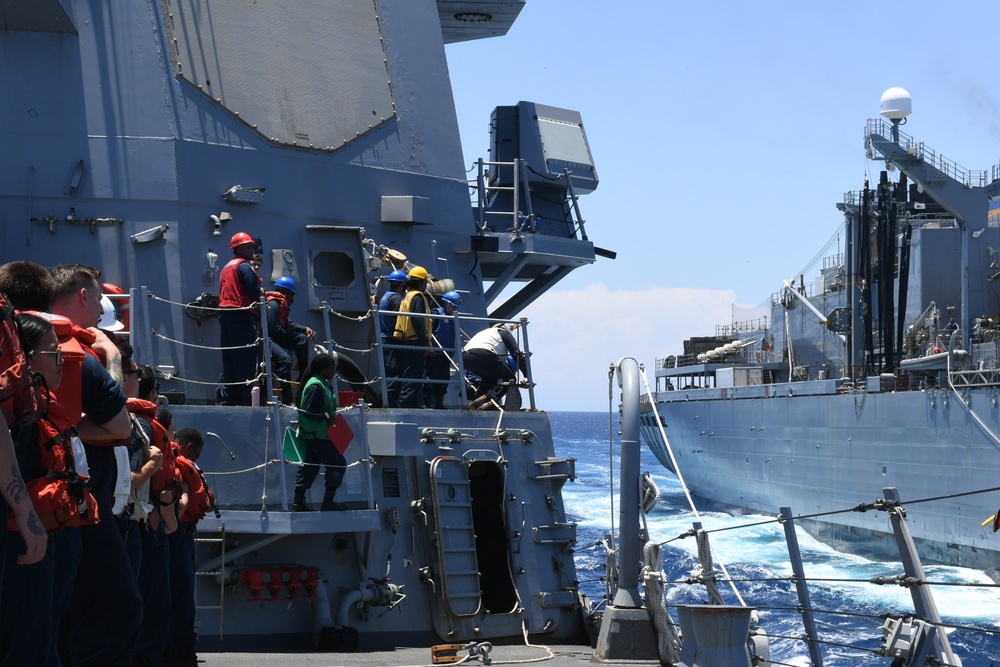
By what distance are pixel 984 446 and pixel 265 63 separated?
22037 mm

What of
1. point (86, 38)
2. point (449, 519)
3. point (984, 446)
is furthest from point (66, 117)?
point (984, 446)

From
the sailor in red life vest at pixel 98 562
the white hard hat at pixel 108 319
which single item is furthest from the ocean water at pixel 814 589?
the sailor in red life vest at pixel 98 562

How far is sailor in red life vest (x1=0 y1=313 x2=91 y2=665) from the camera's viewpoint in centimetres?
371

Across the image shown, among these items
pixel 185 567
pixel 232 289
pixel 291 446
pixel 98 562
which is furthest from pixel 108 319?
pixel 98 562

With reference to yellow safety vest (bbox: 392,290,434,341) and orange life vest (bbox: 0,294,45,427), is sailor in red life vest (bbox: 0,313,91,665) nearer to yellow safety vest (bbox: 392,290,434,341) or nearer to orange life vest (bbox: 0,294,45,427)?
orange life vest (bbox: 0,294,45,427)

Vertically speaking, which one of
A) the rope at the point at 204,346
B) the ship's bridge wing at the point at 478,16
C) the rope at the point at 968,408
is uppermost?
the ship's bridge wing at the point at 478,16

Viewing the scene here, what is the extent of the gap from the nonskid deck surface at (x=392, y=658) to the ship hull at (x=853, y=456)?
53.8ft

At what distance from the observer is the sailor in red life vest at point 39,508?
12.2 feet

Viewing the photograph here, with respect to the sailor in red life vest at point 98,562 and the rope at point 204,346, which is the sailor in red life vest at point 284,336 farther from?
the sailor in red life vest at point 98,562

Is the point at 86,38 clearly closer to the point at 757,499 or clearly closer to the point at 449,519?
the point at 449,519

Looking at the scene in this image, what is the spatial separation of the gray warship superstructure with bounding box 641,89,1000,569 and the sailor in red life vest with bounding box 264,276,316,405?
16.2 m

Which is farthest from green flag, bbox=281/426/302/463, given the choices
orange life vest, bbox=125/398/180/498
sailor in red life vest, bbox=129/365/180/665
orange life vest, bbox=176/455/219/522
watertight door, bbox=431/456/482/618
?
sailor in red life vest, bbox=129/365/180/665

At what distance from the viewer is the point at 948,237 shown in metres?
36.5

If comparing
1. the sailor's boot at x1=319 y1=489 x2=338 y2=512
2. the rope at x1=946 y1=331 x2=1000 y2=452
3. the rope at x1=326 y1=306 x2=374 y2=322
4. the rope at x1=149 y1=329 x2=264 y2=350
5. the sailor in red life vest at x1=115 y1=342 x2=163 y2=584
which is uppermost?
the rope at x1=326 y1=306 x2=374 y2=322
